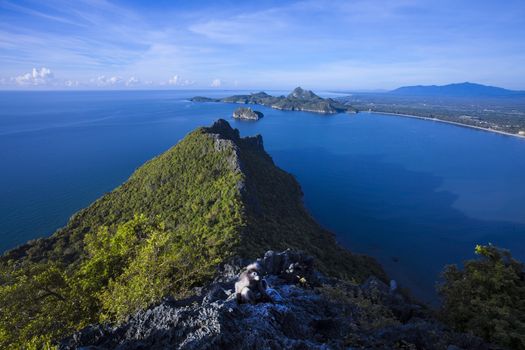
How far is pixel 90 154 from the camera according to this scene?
297 feet

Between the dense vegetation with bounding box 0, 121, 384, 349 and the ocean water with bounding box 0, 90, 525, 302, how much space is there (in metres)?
9.86

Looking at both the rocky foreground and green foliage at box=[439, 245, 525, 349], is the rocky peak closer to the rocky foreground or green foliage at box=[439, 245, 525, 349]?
green foliage at box=[439, 245, 525, 349]

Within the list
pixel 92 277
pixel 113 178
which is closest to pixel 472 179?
pixel 113 178

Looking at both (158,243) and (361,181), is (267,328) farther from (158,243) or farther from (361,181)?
(361,181)

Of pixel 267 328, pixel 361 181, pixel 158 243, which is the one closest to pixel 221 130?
pixel 361 181

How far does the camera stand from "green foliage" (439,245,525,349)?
42.6 feet

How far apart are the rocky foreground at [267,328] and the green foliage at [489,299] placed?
7.88ft

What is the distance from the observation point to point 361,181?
256ft

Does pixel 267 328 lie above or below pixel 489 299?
above

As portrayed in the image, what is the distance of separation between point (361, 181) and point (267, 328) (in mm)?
72767

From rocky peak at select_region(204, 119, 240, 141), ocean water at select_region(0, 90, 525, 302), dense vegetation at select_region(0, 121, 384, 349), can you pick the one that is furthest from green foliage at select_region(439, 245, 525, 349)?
rocky peak at select_region(204, 119, 240, 141)

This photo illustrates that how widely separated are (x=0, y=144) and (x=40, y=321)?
114488 millimetres

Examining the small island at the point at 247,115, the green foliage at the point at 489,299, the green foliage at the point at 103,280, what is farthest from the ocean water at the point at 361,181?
the small island at the point at 247,115

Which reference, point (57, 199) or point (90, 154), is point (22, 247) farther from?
→ point (90, 154)
